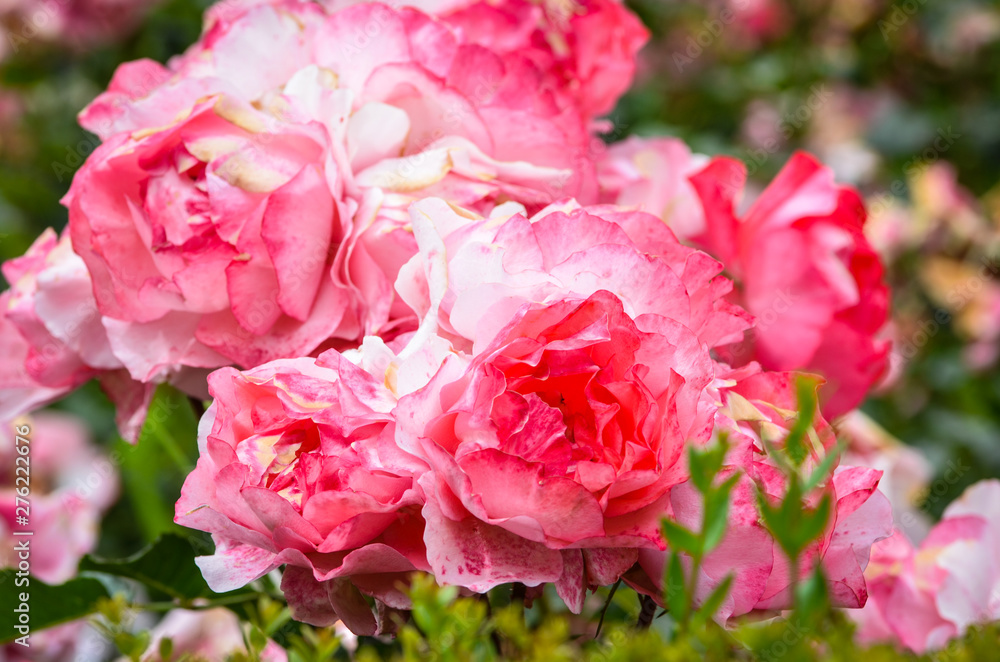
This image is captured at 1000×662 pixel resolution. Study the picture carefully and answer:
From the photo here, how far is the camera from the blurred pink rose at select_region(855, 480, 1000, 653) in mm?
577

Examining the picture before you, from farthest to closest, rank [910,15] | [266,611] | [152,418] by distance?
[910,15] < [152,418] < [266,611]

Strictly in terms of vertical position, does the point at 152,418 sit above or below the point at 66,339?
below

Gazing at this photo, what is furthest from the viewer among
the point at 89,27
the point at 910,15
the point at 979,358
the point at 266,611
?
the point at 910,15

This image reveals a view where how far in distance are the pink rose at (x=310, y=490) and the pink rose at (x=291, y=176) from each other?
0.25 feet

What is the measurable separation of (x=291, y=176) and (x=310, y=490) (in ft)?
0.54

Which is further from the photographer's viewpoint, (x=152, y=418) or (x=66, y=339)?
(x=152, y=418)

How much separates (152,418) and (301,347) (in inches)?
13.6

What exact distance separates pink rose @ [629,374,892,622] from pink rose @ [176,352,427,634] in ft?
0.34

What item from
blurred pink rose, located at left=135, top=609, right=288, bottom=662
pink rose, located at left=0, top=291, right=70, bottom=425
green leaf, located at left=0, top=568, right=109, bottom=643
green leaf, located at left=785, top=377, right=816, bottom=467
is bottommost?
blurred pink rose, located at left=135, top=609, right=288, bottom=662

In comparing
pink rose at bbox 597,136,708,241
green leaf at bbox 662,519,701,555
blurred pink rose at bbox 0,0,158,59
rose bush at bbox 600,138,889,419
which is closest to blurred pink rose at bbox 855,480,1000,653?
rose bush at bbox 600,138,889,419

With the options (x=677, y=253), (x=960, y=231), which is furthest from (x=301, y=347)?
(x=960, y=231)

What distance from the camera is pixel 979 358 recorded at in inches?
70.3

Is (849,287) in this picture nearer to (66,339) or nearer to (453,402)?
(453,402)

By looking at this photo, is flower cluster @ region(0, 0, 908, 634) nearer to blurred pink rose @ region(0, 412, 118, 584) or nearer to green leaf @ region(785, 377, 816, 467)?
green leaf @ region(785, 377, 816, 467)
